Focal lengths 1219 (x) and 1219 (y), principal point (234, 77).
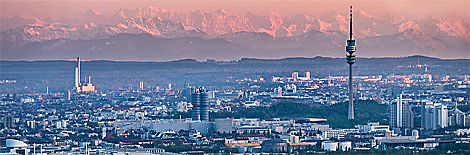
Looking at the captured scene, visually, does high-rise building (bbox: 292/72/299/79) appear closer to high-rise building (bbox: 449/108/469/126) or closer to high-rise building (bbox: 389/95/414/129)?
high-rise building (bbox: 389/95/414/129)

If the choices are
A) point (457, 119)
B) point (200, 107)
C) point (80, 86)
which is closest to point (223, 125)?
point (200, 107)

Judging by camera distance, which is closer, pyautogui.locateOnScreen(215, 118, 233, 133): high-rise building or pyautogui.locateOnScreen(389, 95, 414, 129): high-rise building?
pyautogui.locateOnScreen(215, 118, 233, 133): high-rise building

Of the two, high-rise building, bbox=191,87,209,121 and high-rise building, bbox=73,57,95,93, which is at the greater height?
high-rise building, bbox=73,57,95,93

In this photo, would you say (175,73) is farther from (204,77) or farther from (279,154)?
(279,154)

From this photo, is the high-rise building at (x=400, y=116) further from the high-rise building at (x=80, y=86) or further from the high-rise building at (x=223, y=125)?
the high-rise building at (x=80, y=86)

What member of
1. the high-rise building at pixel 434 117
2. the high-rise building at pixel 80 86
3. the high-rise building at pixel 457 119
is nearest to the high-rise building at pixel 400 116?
the high-rise building at pixel 434 117

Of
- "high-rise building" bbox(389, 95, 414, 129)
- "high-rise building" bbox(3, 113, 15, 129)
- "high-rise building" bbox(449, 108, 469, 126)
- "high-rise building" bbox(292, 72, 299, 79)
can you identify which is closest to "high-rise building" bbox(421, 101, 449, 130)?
"high-rise building" bbox(449, 108, 469, 126)

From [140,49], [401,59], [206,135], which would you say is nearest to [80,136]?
[206,135]

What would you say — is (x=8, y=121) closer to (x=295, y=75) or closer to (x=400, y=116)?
(x=400, y=116)
